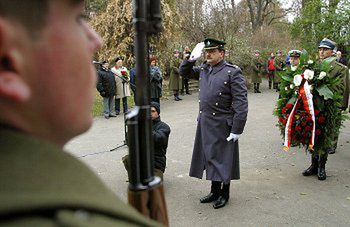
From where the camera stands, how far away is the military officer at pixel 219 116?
14.5ft

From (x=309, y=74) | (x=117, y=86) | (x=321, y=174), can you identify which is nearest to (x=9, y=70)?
(x=309, y=74)

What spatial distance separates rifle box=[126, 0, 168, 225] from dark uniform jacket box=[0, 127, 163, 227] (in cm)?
46

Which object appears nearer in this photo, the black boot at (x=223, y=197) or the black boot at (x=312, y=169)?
the black boot at (x=223, y=197)

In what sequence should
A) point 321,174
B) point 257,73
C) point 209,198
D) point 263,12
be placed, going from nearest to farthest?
point 209,198, point 321,174, point 257,73, point 263,12

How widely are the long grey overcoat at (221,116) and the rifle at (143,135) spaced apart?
10.2 ft

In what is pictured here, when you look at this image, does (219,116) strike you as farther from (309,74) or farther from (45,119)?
(45,119)

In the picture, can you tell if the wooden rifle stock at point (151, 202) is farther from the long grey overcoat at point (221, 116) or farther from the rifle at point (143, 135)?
the long grey overcoat at point (221, 116)

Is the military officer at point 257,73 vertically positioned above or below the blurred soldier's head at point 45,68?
below

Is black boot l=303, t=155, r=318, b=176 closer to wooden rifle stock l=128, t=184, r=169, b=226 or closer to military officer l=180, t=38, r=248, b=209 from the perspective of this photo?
military officer l=180, t=38, r=248, b=209

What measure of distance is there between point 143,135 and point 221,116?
3344 mm

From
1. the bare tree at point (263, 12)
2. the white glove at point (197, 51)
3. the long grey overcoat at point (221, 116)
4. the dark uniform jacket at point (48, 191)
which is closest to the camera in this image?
the dark uniform jacket at point (48, 191)

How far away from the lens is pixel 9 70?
70 cm

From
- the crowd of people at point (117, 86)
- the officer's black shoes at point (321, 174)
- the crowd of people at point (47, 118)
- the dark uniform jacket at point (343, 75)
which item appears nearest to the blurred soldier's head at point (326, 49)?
the dark uniform jacket at point (343, 75)

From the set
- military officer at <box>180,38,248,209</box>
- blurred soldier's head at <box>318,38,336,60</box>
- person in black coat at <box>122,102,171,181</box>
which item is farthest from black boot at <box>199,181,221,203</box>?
blurred soldier's head at <box>318,38,336,60</box>
